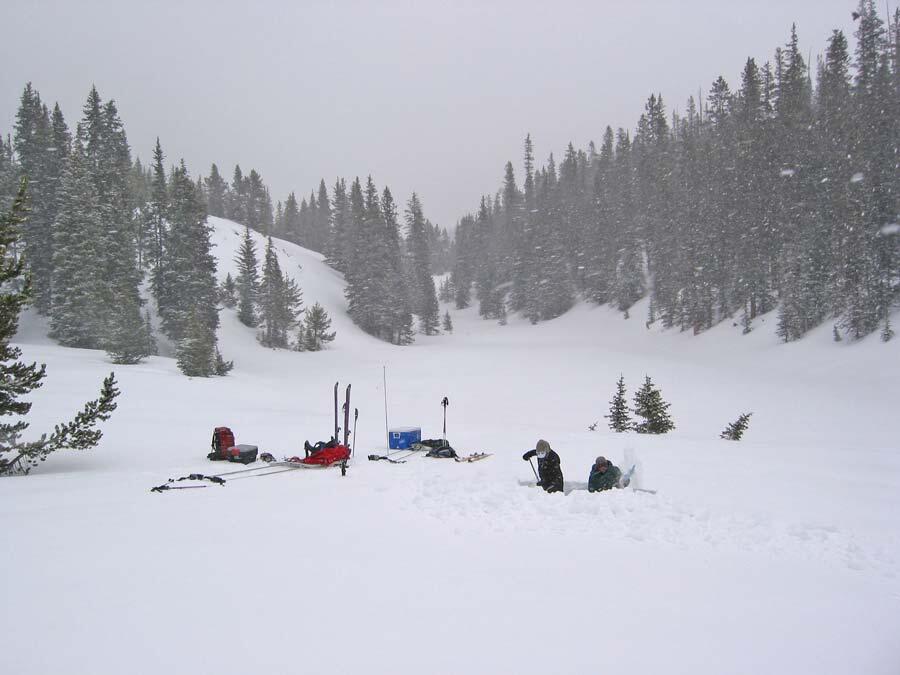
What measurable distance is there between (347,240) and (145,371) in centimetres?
4891

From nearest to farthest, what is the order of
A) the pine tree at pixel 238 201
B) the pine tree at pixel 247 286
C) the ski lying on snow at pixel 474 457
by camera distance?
the ski lying on snow at pixel 474 457
the pine tree at pixel 247 286
the pine tree at pixel 238 201

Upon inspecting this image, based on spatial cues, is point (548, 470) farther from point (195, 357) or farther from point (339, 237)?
point (339, 237)

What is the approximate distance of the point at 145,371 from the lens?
25.6 m

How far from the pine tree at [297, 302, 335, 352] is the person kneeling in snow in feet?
148

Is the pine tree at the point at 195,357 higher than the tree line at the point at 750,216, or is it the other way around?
the tree line at the point at 750,216

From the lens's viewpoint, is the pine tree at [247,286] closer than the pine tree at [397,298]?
Yes

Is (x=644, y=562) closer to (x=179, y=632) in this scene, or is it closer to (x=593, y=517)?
(x=593, y=517)

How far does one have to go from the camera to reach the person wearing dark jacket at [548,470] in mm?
9398

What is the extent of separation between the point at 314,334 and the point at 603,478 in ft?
151

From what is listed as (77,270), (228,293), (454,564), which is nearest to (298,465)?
(454,564)

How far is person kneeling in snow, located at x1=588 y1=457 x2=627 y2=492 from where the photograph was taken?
9.12 metres

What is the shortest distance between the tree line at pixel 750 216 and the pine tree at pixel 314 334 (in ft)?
112

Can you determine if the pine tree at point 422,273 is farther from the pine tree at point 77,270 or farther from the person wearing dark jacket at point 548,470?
the person wearing dark jacket at point 548,470

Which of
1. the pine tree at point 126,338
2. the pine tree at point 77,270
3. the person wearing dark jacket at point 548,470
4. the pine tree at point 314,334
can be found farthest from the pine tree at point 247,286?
the person wearing dark jacket at point 548,470
